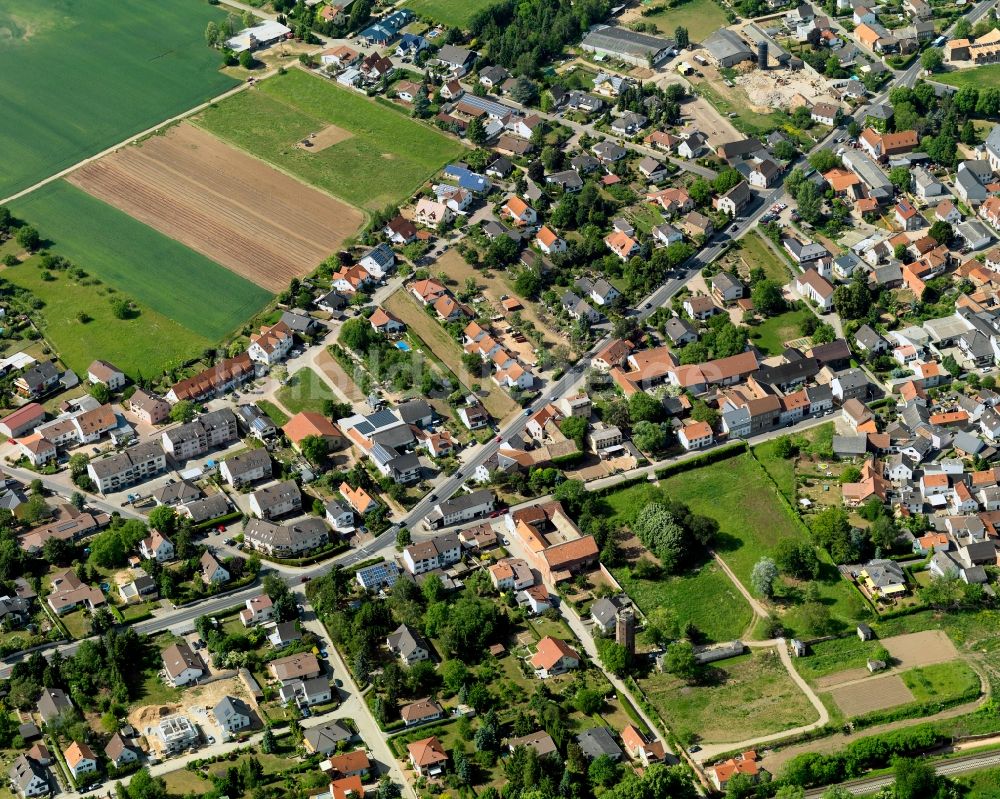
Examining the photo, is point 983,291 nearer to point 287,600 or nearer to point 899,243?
point 899,243

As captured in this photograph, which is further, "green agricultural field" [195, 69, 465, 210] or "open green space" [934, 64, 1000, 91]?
"open green space" [934, 64, 1000, 91]

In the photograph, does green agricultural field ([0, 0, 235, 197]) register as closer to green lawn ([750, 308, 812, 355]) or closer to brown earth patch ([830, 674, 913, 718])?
green lawn ([750, 308, 812, 355])

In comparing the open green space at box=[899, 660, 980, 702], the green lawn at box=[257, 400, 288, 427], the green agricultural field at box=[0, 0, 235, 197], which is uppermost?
the green agricultural field at box=[0, 0, 235, 197]

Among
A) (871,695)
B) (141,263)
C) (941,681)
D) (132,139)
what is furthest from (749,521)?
(132,139)

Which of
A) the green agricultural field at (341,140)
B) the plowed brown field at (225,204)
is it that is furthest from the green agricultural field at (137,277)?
the green agricultural field at (341,140)

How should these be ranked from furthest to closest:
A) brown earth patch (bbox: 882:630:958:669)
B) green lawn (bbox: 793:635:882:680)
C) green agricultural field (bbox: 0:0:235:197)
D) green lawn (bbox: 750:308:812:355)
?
green agricultural field (bbox: 0:0:235:197)
green lawn (bbox: 750:308:812:355)
brown earth patch (bbox: 882:630:958:669)
green lawn (bbox: 793:635:882:680)

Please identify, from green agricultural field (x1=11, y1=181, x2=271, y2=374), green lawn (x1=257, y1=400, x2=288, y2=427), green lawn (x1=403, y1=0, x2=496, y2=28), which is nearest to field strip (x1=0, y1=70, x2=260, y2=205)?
green agricultural field (x1=11, y1=181, x2=271, y2=374)
